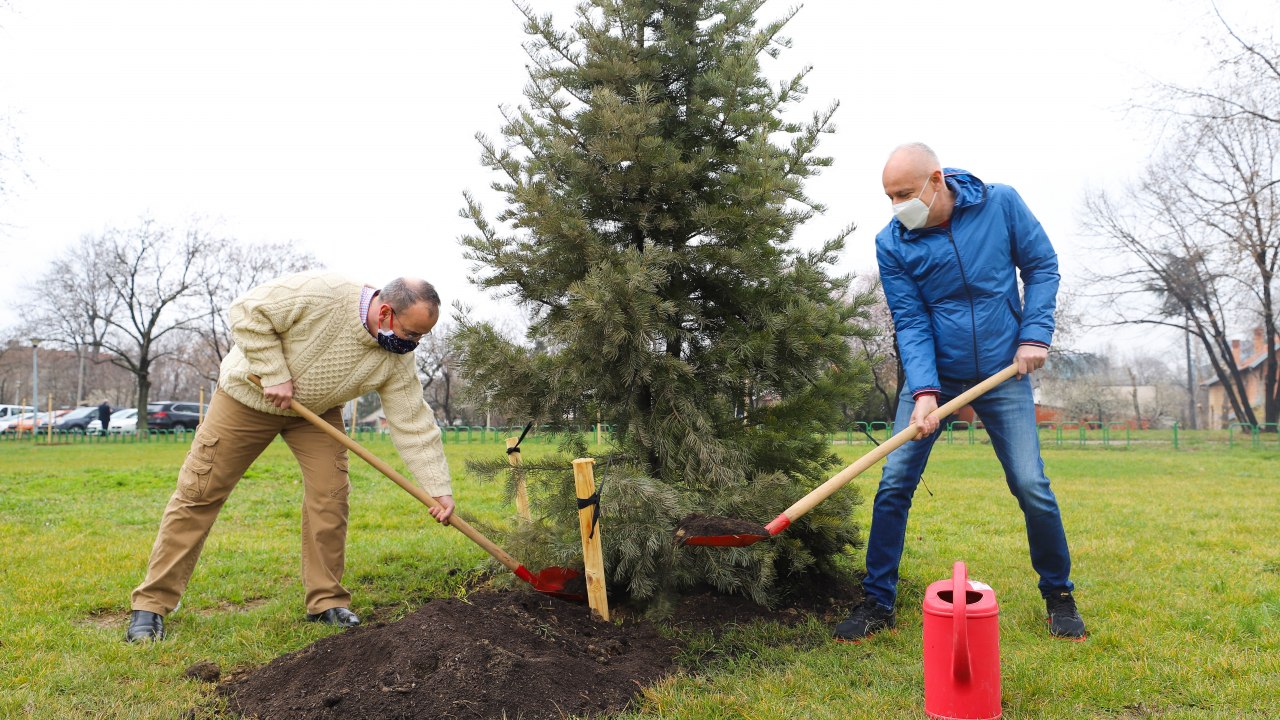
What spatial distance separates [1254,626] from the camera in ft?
11.9

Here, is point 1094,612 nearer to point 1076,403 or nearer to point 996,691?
point 996,691

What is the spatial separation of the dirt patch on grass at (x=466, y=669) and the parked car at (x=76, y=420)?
41342mm

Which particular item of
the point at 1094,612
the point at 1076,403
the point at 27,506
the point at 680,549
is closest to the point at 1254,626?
the point at 1094,612

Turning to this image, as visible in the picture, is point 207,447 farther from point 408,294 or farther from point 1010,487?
point 1010,487

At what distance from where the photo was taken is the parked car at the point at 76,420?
37.9 m

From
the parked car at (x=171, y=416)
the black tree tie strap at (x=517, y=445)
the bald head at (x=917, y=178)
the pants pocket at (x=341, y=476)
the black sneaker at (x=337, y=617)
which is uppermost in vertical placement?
the bald head at (x=917, y=178)

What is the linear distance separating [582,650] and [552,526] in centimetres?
107

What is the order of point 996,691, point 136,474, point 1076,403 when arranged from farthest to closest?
point 1076,403 < point 136,474 < point 996,691

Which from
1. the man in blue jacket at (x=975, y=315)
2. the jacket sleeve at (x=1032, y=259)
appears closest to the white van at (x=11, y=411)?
the man in blue jacket at (x=975, y=315)

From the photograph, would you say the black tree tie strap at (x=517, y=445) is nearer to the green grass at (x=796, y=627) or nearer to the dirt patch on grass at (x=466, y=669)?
the green grass at (x=796, y=627)

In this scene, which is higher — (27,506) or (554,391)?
(554,391)

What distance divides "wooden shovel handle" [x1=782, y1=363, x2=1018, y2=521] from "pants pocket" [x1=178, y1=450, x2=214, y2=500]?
9.51 ft

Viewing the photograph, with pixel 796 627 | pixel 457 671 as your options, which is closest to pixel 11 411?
pixel 457 671

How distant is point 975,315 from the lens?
365 cm
